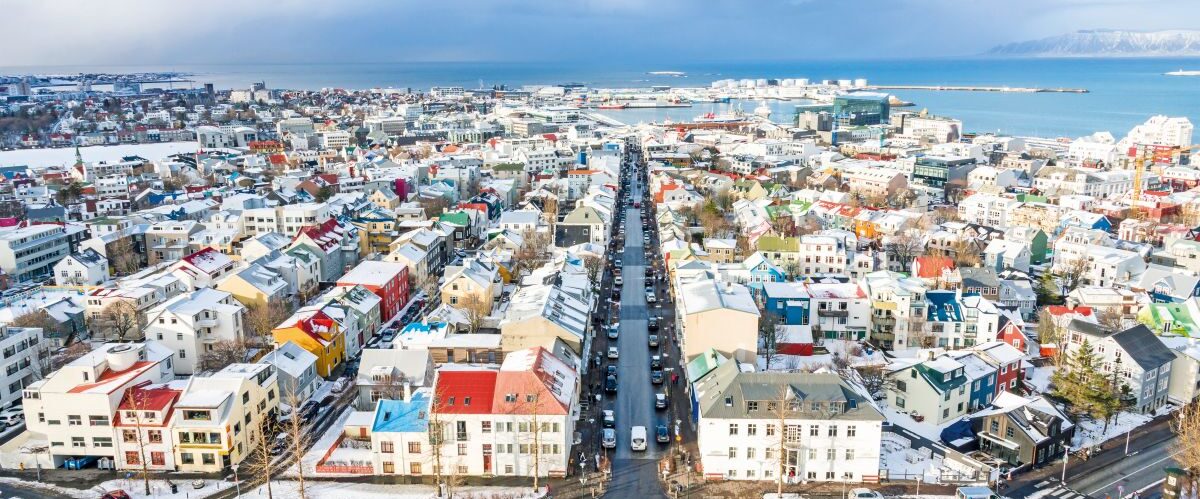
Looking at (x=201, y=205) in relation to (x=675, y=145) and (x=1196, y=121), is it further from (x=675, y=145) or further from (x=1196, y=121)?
(x=1196, y=121)

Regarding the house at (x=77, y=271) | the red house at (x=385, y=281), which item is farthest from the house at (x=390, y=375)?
the house at (x=77, y=271)

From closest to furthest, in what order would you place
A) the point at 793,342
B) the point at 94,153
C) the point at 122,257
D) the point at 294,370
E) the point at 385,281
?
the point at 294,370
the point at 793,342
the point at 385,281
the point at 122,257
the point at 94,153

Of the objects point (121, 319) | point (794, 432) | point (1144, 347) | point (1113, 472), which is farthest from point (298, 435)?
point (1144, 347)

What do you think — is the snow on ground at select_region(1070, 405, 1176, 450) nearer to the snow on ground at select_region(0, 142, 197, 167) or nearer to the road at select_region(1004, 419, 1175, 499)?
the road at select_region(1004, 419, 1175, 499)

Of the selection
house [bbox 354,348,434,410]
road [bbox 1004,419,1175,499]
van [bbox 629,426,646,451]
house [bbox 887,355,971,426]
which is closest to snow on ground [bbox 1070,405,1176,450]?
road [bbox 1004,419,1175,499]

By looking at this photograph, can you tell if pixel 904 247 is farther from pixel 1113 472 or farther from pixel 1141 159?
pixel 1141 159
